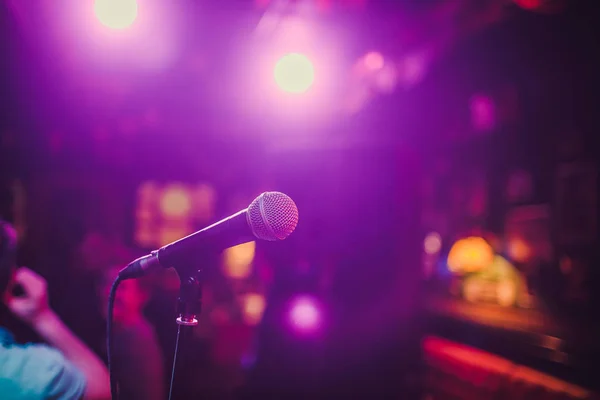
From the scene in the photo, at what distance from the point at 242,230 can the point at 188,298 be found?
255mm

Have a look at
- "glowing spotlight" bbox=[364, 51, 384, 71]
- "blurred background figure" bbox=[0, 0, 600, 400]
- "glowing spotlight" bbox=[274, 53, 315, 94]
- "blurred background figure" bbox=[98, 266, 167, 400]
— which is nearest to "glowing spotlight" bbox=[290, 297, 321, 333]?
"blurred background figure" bbox=[0, 0, 600, 400]

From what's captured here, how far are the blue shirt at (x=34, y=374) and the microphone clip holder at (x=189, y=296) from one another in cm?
42

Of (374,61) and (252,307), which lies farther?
(252,307)

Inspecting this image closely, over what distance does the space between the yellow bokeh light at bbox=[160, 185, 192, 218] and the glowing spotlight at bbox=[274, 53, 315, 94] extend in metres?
3.49

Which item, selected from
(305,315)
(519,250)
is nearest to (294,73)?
(305,315)

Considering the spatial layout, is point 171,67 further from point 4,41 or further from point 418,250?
point 418,250

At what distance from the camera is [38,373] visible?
4.67 feet

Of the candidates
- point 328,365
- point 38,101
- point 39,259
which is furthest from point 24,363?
point 39,259

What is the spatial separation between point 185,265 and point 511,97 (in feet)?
21.5

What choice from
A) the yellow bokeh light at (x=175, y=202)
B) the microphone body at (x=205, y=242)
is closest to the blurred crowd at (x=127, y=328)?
the microphone body at (x=205, y=242)

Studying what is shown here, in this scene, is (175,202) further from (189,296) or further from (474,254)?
(189,296)

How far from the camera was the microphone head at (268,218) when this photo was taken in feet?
3.98

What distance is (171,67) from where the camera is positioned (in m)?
5.94

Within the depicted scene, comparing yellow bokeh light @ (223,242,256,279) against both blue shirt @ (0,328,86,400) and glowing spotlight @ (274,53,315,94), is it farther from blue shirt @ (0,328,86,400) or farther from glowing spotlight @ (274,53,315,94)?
blue shirt @ (0,328,86,400)
